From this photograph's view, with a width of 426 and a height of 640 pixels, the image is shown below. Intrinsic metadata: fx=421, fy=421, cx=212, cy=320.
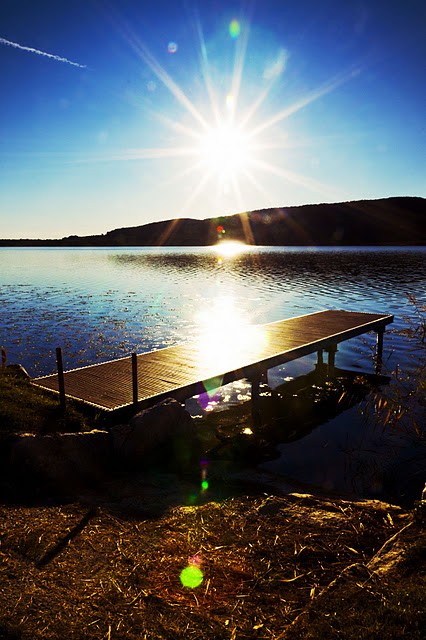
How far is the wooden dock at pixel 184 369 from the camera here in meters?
9.80

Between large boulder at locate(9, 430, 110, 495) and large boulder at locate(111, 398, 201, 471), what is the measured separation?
55 cm

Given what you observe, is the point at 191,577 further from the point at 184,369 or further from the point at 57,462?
the point at 184,369

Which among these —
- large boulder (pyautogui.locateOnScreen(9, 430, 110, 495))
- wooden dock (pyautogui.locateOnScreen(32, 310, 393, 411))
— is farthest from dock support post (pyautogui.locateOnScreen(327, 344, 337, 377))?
large boulder (pyautogui.locateOnScreen(9, 430, 110, 495))

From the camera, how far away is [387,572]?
4.10m

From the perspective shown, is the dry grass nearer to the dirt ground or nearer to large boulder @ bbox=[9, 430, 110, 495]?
the dirt ground

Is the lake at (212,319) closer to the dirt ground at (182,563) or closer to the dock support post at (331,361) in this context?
the dock support post at (331,361)

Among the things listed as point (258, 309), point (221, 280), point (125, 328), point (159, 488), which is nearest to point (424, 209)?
point (221, 280)

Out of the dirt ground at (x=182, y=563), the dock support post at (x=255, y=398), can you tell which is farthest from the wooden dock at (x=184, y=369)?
the dirt ground at (x=182, y=563)

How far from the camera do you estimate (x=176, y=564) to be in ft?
15.3

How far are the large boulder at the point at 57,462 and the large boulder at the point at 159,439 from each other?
0.55m

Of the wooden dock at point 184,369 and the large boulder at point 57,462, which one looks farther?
the wooden dock at point 184,369

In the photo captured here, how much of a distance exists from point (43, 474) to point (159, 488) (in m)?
1.89

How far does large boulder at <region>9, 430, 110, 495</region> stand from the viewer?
670 centimetres

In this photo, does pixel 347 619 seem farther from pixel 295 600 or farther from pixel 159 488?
pixel 159 488
